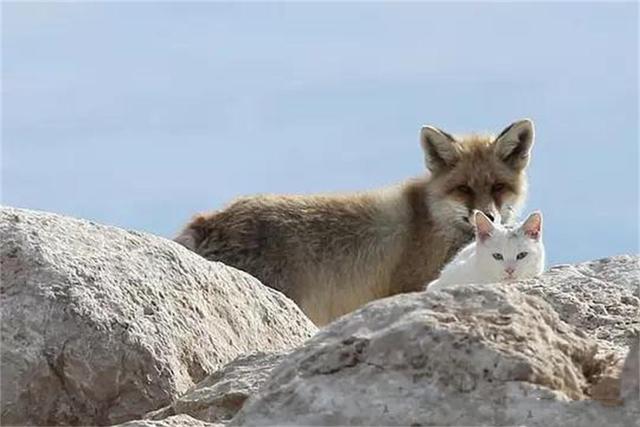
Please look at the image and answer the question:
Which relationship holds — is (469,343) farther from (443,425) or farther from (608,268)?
(608,268)

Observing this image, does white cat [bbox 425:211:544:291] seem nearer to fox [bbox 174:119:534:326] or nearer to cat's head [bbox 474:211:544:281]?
cat's head [bbox 474:211:544:281]

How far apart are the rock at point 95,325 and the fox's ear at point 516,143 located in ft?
22.6

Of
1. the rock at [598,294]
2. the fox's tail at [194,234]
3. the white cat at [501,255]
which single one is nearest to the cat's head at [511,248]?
the white cat at [501,255]

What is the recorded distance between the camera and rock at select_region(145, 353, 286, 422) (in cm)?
654

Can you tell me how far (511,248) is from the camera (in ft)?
34.9

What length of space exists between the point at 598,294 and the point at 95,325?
7.93 ft

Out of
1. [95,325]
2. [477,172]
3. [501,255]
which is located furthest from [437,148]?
[95,325]

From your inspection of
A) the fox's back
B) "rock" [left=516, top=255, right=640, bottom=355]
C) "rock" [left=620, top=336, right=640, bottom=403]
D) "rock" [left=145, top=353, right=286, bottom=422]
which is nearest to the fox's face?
the fox's back

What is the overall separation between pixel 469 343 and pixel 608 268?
3.45m

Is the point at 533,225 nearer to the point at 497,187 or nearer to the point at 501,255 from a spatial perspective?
the point at 501,255

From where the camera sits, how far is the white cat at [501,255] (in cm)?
1043

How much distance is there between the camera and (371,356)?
472cm

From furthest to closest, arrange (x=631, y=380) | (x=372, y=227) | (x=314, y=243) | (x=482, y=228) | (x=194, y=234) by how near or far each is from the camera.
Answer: (x=372, y=227), (x=314, y=243), (x=194, y=234), (x=482, y=228), (x=631, y=380)

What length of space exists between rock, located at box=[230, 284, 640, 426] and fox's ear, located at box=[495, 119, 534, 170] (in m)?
9.77
